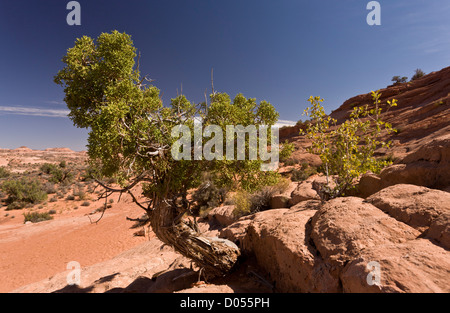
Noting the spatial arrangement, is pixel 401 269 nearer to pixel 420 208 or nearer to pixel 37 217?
pixel 420 208

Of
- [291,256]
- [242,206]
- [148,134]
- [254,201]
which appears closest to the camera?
[291,256]

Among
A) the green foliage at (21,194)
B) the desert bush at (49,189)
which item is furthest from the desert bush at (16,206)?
the desert bush at (49,189)

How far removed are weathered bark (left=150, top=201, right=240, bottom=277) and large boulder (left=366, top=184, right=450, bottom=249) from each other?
11.9 ft

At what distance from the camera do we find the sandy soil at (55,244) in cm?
962

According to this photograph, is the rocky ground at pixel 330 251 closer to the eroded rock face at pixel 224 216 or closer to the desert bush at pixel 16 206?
the eroded rock face at pixel 224 216

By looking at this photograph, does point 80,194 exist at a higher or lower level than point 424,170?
lower

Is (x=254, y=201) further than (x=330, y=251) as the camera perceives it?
Yes

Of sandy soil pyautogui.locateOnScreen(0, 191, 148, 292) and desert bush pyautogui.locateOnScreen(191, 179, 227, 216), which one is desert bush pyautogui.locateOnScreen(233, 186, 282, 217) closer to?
desert bush pyautogui.locateOnScreen(191, 179, 227, 216)

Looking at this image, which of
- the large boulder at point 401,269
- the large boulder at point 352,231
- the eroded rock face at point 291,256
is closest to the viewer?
the large boulder at point 401,269

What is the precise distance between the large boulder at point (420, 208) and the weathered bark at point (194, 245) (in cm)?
363

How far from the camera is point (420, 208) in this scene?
10.2 ft

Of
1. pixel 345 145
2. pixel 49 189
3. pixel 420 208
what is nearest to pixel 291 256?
pixel 420 208

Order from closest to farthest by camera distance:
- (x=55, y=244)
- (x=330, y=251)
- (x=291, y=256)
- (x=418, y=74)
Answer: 1. (x=330, y=251)
2. (x=291, y=256)
3. (x=55, y=244)
4. (x=418, y=74)

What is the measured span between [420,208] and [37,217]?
83.1 feet
